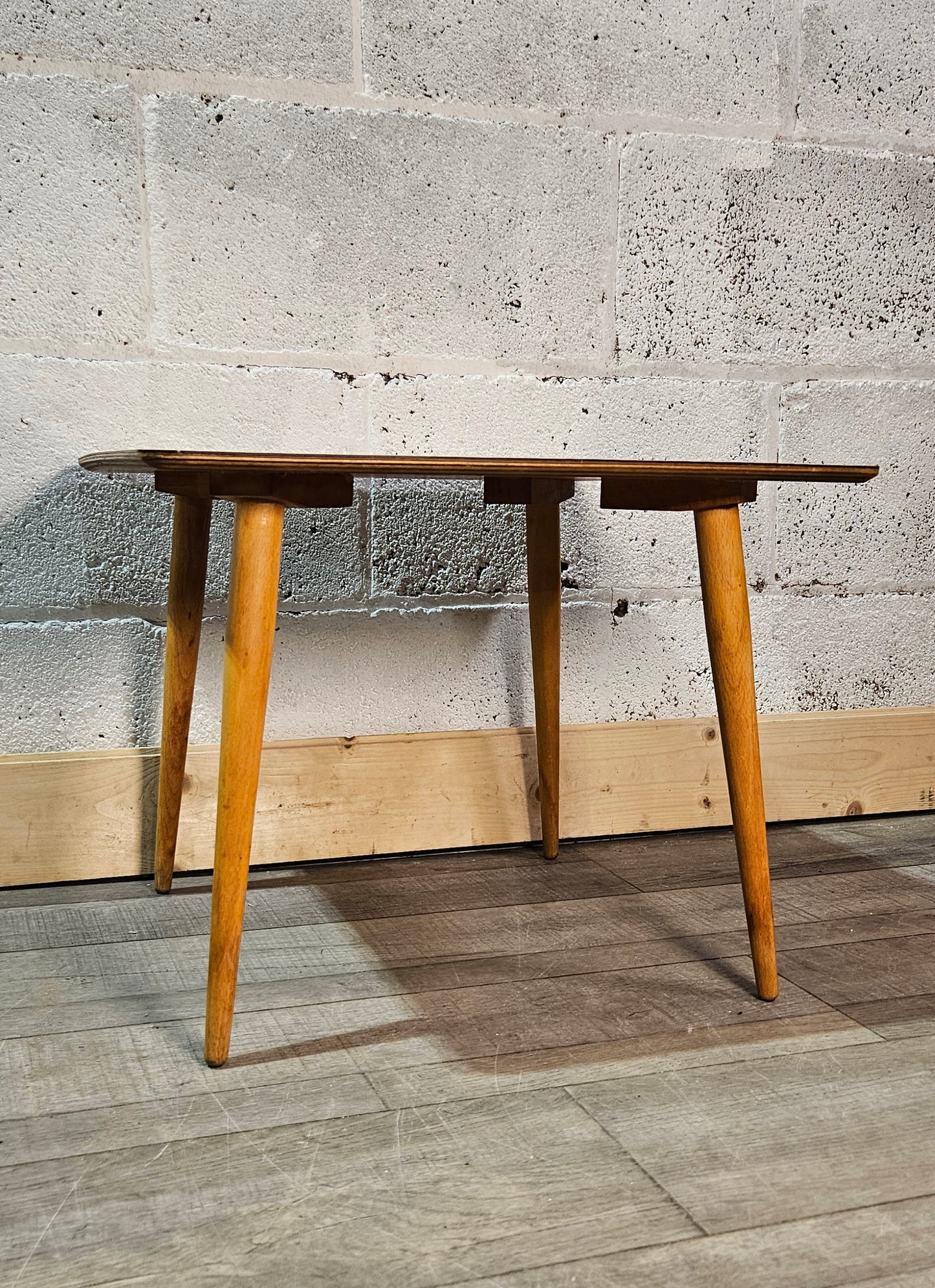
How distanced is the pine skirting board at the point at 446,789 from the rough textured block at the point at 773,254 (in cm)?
51

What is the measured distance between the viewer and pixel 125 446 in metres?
1.33

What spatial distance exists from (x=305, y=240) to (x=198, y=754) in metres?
0.61

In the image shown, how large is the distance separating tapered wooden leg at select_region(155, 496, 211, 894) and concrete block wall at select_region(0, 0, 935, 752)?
144 millimetres

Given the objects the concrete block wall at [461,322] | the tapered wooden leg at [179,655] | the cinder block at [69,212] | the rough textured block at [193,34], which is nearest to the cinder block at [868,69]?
the concrete block wall at [461,322]

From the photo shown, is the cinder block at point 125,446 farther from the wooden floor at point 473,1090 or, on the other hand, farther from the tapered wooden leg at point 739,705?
the tapered wooden leg at point 739,705

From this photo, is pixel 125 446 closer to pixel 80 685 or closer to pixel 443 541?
pixel 80 685

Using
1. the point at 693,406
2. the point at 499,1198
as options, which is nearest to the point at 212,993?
the point at 499,1198

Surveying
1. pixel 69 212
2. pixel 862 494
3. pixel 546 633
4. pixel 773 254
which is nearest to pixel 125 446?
pixel 69 212

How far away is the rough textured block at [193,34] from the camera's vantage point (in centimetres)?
127

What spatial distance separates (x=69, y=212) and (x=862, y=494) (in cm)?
108

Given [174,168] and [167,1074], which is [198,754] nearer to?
[167,1074]

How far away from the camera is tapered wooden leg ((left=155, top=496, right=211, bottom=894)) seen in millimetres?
1192

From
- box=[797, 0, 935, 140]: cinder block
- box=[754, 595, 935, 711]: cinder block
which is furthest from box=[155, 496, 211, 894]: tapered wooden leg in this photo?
box=[797, 0, 935, 140]: cinder block

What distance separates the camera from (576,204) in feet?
4.82
